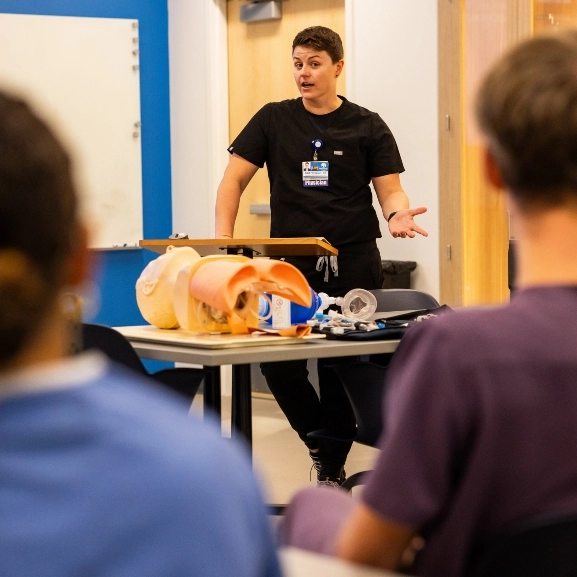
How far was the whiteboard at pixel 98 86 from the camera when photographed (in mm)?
6266

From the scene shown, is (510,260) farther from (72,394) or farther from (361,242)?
(72,394)

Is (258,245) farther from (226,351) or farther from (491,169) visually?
(491,169)

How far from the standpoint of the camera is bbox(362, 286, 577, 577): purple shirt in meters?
0.94

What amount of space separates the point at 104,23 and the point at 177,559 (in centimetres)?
625

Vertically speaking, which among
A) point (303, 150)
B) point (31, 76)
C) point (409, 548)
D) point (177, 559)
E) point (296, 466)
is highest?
point (31, 76)

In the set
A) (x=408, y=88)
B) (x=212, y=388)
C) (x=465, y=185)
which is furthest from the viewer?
(x=408, y=88)

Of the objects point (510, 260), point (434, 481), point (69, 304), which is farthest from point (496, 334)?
point (510, 260)

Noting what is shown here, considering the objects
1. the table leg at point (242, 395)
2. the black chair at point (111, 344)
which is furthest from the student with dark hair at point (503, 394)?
the table leg at point (242, 395)

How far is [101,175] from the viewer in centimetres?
652

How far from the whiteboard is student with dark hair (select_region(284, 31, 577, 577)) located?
5388 mm

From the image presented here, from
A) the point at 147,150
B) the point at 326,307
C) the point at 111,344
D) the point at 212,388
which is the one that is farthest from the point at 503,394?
the point at 147,150

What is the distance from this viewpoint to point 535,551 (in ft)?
3.01

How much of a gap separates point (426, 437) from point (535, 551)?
144 mm

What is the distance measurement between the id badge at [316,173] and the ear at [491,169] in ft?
9.53
